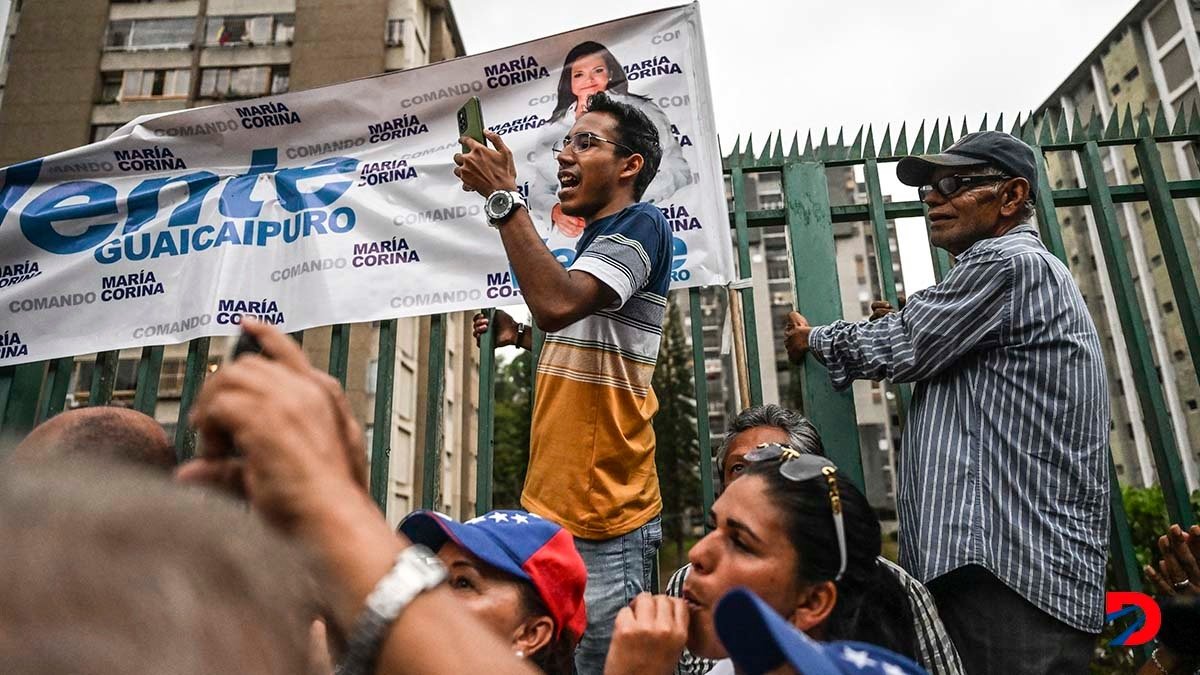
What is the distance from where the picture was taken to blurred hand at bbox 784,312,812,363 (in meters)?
3.18

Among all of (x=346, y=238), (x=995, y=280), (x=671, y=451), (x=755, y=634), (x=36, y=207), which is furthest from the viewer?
(x=671, y=451)

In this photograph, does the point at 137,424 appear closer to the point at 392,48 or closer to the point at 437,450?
the point at 437,450

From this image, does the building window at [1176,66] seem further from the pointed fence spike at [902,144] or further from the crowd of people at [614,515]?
the crowd of people at [614,515]

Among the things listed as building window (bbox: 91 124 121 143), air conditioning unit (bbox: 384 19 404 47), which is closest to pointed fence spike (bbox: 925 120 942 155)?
air conditioning unit (bbox: 384 19 404 47)

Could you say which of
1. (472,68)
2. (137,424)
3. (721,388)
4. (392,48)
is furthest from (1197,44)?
(137,424)

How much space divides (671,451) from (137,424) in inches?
1594

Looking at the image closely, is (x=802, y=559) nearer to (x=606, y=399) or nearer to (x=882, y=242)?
(x=606, y=399)

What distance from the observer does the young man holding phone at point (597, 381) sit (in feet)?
7.65

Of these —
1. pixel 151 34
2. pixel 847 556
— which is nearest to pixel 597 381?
pixel 847 556

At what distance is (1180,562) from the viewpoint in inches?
107

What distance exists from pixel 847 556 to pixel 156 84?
3097 cm

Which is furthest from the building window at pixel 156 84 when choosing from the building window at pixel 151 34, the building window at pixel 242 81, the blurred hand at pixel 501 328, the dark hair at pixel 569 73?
the blurred hand at pixel 501 328

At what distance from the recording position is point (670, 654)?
1.47m

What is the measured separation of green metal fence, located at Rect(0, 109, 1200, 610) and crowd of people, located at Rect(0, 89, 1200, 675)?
197 millimetres
